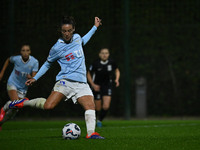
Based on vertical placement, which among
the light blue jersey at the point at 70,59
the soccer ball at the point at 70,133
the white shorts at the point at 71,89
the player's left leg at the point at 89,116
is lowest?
the soccer ball at the point at 70,133

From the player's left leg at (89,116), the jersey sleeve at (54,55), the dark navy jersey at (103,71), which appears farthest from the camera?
the dark navy jersey at (103,71)

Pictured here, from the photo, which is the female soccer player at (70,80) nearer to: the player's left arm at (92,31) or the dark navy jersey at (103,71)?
the player's left arm at (92,31)

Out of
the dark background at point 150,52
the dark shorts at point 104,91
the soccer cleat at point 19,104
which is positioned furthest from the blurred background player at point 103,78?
the soccer cleat at point 19,104

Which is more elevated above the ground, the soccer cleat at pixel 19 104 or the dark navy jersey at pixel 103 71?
the dark navy jersey at pixel 103 71

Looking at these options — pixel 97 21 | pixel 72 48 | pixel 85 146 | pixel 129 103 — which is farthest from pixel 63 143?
pixel 129 103

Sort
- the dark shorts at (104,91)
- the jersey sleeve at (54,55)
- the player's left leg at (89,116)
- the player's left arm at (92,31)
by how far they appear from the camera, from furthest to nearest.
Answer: the dark shorts at (104,91) → the player's left arm at (92,31) → the jersey sleeve at (54,55) → the player's left leg at (89,116)

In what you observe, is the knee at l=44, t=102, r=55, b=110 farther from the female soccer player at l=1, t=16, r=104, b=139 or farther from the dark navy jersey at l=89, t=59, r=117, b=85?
the dark navy jersey at l=89, t=59, r=117, b=85

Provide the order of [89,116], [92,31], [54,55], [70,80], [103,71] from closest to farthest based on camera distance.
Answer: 1. [89,116]
2. [70,80]
3. [54,55]
4. [92,31]
5. [103,71]

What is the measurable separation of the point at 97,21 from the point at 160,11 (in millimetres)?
7090

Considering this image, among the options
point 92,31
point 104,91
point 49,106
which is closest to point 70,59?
point 92,31

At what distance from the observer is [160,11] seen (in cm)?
1401

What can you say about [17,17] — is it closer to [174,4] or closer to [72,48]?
[174,4]

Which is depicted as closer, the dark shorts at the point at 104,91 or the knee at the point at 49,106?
the knee at the point at 49,106

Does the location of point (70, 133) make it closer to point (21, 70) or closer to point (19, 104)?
point (19, 104)
